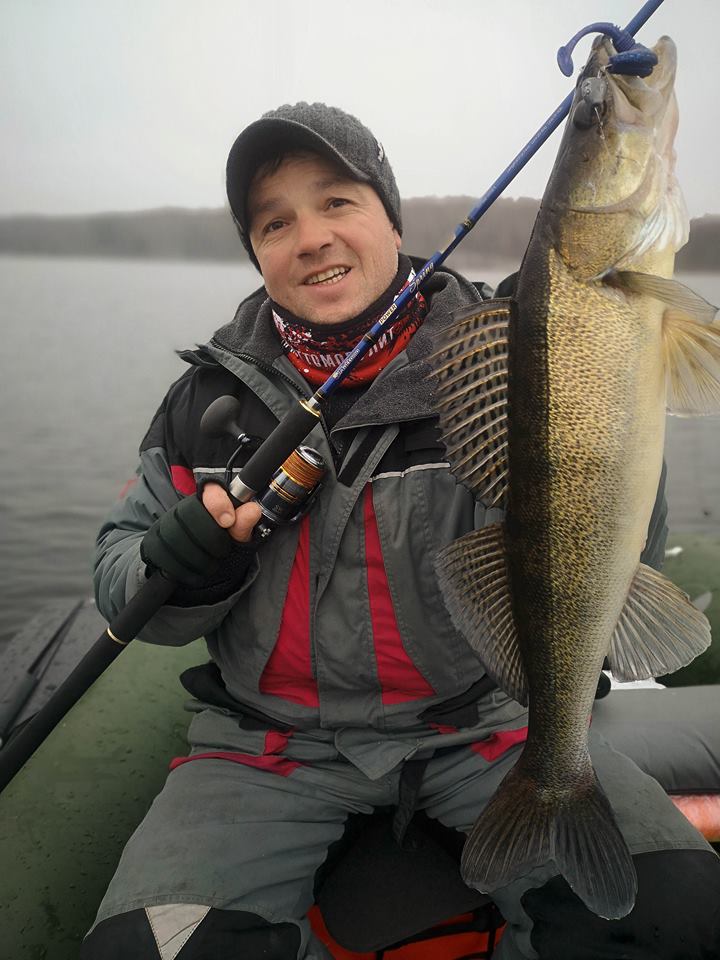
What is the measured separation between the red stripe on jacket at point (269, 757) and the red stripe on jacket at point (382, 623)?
35 cm

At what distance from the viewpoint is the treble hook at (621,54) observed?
110 cm

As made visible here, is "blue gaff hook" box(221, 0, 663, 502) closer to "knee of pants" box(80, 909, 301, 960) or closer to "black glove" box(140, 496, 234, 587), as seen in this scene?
"black glove" box(140, 496, 234, 587)

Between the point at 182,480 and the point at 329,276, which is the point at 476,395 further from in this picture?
the point at 182,480

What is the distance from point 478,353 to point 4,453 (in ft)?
23.7

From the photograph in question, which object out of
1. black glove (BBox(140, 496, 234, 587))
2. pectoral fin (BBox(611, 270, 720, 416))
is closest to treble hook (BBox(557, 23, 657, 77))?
pectoral fin (BBox(611, 270, 720, 416))

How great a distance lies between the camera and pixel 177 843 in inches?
65.9

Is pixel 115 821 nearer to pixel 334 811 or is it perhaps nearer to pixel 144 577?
pixel 334 811

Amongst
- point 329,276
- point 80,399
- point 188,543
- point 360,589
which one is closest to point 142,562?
point 188,543

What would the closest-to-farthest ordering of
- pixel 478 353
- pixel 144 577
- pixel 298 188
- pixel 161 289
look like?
pixel 478 353 → pixel 144 577 → pixel 298 188 → pixel 161 289

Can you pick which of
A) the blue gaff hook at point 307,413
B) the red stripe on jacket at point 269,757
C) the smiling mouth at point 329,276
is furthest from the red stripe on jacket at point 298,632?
the smiling mouth at point 329,276

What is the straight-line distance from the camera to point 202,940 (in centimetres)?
148

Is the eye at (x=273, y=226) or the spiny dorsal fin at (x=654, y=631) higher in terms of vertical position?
the eye at (x=273, y=226)

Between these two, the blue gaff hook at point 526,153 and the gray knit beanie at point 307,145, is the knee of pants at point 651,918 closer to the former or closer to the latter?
the blue gaff hook at point 526,153

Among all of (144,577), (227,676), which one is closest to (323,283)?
(144,577)
